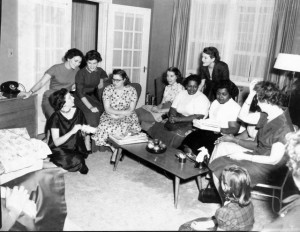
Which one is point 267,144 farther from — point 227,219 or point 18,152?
point 18,152

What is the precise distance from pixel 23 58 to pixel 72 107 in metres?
1.61

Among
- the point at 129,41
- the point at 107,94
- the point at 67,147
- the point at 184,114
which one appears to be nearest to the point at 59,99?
the point at 67,147

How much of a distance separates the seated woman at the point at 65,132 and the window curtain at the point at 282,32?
3148mm

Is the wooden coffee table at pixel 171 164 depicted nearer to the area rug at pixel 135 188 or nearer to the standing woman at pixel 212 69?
the area rug at pixel 135 188

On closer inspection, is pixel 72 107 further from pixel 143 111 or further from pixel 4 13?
pixel 4 13

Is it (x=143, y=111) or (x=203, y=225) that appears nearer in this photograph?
(x=203, y=225)

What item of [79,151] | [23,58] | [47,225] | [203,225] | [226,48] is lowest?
[79,151]

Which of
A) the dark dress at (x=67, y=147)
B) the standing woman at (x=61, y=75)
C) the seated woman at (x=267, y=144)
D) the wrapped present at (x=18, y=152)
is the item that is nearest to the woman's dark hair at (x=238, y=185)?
the seated woman at (x=267, y=144)

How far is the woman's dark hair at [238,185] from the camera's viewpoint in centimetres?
168

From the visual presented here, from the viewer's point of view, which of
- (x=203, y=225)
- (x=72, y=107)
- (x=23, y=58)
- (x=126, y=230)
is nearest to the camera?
(x=126, y=230)

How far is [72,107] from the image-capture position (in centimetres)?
381

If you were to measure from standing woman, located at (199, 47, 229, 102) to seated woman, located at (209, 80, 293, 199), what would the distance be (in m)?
1.69

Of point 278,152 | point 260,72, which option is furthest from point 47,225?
point 260,72

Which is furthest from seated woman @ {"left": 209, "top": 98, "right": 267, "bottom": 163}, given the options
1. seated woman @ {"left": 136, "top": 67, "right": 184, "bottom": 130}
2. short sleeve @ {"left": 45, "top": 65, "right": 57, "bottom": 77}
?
short sleeve @ {"left": 45, "top": 65, "right": 57, "bottom": 77}
